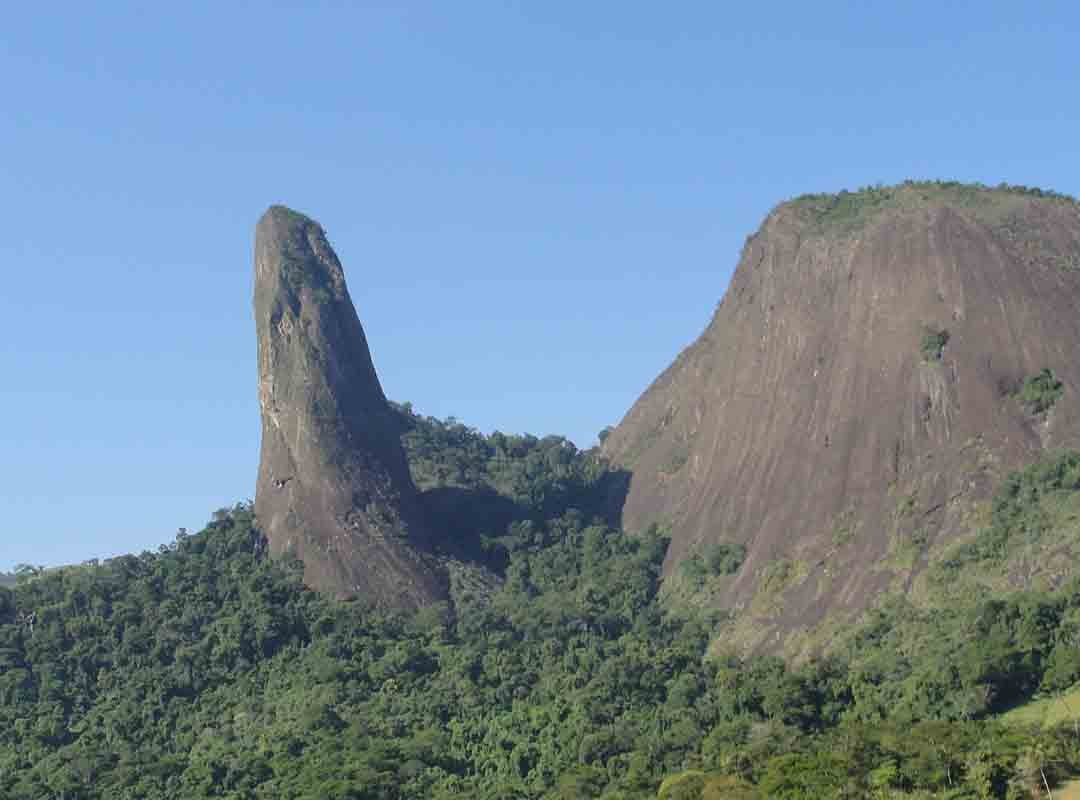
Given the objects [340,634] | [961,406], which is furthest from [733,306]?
[340,634]

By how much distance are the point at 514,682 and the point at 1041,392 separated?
26.7 metres

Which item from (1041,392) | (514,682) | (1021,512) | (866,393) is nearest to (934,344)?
(866,393)

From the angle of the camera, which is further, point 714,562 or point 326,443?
point 326,443

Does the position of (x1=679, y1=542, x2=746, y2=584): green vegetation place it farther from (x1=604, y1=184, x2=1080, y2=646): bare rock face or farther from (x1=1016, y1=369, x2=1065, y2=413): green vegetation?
(x1=1016, y1=369, x2=1065, y2=413): green vegetation

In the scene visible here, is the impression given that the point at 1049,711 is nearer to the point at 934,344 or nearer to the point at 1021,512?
the point at 1021,512

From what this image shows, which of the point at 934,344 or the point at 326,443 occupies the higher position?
the point at 326,443

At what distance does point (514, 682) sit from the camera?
9269cm

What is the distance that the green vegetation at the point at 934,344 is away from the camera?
316ft

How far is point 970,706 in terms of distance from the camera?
75750 millimetres

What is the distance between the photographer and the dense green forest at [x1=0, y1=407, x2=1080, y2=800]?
245 ft

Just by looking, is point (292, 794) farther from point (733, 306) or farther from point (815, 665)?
point (733, 306)

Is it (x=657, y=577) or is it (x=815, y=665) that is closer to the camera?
(x=815, y=665)

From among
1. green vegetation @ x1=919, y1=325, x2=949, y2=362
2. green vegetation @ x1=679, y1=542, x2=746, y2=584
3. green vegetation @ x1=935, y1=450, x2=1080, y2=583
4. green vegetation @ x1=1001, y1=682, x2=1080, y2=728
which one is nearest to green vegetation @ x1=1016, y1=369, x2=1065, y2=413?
green vegetation @ x1=935, y1=450, x2=1080, y2=583

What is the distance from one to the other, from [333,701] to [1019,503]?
30729mm
